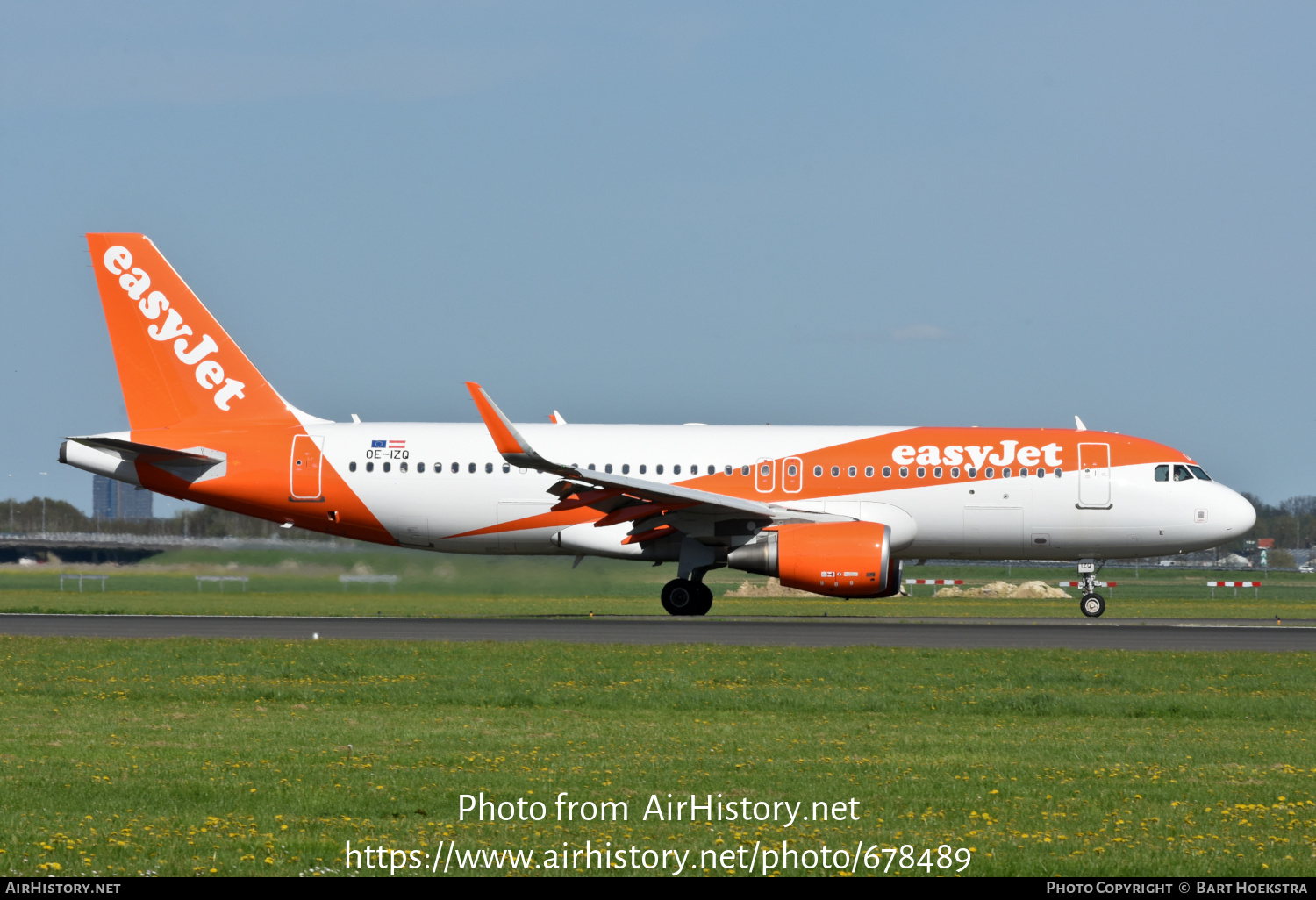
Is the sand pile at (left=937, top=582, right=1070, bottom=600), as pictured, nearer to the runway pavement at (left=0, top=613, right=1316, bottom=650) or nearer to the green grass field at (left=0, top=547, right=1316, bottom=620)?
the green grass field at (left=0, top=547, right=1316, bottom=620)

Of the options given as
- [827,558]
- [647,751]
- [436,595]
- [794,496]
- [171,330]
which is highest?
[171,330]

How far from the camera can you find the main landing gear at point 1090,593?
27.5 m

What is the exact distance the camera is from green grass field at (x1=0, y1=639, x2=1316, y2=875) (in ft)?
25.2

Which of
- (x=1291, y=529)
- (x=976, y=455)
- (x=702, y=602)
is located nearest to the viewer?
(x=702, y=602)

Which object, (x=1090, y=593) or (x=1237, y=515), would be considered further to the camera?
(x=1090, y=593)

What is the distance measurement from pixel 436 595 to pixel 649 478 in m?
6.15

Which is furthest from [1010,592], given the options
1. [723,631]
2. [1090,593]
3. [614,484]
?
[723,631]

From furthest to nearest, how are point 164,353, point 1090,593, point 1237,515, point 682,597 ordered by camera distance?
1. point 1090,593
2. point 164,353
3. point 1237,515
4. point 682,597

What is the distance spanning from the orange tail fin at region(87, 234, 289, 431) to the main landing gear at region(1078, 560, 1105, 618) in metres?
15.7

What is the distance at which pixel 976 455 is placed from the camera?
2648cm

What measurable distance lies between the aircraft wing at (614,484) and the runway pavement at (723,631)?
1.96 meters

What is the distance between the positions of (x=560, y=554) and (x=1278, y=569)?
6369cm

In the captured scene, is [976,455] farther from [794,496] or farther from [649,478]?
[649,478]

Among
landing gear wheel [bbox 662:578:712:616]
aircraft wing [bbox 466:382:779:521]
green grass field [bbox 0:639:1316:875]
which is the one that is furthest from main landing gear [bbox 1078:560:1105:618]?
green grass field [bbox 0:639:1316:875]
